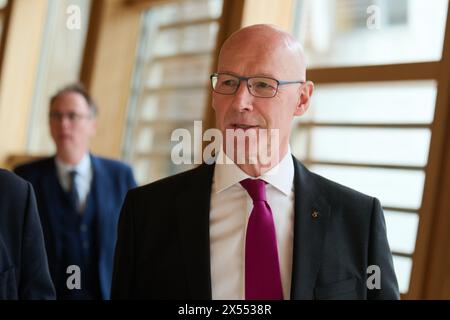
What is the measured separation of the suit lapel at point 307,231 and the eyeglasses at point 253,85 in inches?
10.6

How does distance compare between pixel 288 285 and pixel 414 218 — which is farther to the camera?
pixel 414 218

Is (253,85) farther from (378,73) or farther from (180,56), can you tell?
(180,56)

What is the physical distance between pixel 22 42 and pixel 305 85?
→ 6.58m

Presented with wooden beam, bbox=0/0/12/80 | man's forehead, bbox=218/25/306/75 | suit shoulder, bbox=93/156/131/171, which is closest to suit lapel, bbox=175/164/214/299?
man's forehead, bbox=218/25/306/75

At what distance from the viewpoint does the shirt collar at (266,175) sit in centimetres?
168

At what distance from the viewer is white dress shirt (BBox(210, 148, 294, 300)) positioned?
5.29 ft

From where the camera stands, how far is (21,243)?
5.30ft

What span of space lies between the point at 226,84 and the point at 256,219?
0.36m

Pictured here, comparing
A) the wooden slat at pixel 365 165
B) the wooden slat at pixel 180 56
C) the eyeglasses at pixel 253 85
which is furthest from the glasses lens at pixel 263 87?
the wooden slat at pixel 180 56

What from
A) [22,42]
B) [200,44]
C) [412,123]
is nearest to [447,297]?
[412,123]

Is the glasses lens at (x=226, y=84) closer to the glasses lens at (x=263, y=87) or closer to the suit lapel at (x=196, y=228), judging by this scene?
the glasses lens at (x=263, y=87)

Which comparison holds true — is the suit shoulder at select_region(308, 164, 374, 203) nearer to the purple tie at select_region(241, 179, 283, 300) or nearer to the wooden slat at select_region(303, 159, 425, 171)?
the purple tie at select_region(241, 179, 283, 300)

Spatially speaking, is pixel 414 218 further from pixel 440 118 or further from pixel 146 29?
pixel 146 29

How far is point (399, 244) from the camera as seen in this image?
3678 mm
